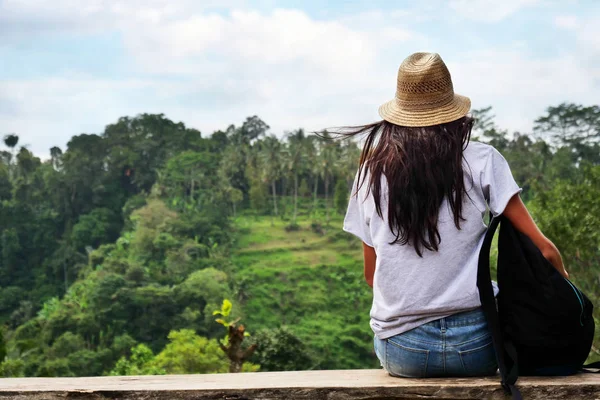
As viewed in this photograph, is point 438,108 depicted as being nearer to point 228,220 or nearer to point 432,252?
point 432,252

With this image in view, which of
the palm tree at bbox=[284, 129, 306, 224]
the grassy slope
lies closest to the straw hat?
the grassy slope

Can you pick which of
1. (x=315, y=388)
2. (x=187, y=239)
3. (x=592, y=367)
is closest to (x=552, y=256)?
(x=592, y=367)

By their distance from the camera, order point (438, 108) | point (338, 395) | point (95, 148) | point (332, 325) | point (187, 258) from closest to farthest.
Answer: point (338, 395) → point (438, 108) → point (332, 325) → point (187, 258) → point (95, 148)

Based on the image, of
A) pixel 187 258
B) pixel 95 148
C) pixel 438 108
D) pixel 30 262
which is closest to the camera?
pixel 438 108

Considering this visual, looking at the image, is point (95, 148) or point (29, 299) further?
point (95, 148)

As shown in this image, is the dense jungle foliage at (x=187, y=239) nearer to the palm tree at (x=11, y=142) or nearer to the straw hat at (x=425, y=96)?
the palm tree at (x=11, y=142)

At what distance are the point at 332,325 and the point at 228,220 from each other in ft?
48.8

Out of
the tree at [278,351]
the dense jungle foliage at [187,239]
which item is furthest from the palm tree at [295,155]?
the tree at [278,351]

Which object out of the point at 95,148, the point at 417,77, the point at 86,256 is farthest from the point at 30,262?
the point at 417,77

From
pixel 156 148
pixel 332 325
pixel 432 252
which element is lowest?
pixel 332 325

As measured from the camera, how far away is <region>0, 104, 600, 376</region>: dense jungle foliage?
42594 millimetres

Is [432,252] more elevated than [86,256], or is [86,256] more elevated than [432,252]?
[432,252]

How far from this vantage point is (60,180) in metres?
61.2

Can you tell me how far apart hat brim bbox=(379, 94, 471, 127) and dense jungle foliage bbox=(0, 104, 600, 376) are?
29.1m
